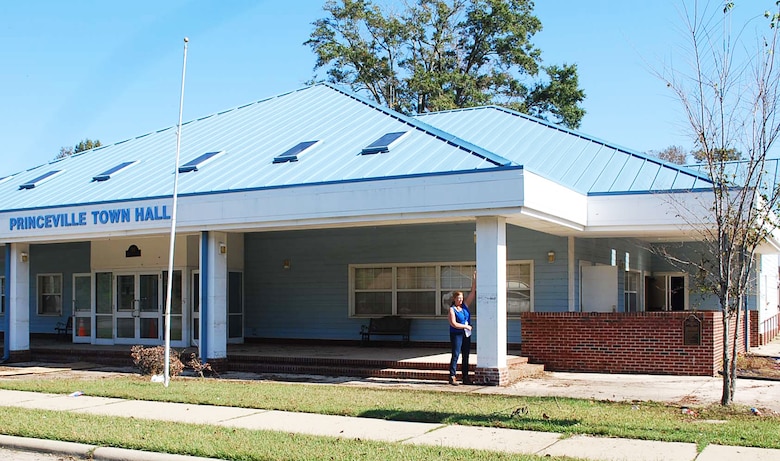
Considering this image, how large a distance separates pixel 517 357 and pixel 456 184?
4.36 meters

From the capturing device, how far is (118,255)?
2252 centimetres

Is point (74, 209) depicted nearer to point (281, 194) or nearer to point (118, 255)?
point (118, 255)

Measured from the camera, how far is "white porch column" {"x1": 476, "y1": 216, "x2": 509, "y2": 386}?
572 inches

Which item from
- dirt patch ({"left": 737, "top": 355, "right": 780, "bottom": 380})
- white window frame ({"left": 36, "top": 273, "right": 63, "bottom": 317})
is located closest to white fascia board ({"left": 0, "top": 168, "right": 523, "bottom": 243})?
dirt patch ({"left": 737, "top": 355, "right": 780, "bottom": 380})

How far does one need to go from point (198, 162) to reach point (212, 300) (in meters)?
3.71

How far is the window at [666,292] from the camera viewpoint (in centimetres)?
2692

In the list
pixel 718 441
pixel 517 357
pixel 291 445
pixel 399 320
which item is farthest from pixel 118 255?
pixel 718 441

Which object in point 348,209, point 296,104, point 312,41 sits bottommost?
point 348,209

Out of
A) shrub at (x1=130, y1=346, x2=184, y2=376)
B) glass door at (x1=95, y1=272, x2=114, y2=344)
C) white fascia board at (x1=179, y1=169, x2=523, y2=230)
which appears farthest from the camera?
glass door at (x1=95, y1=272, x2=114, y2=344)

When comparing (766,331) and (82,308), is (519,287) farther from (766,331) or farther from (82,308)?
(82,308)

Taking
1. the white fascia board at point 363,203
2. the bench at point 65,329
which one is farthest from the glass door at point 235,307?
the bench at point 65,329

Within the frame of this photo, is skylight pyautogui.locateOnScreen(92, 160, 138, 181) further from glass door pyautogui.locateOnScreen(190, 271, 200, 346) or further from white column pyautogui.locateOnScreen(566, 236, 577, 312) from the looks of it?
white column pyautogui.locateOnScreen(566, 236, 577, 312)

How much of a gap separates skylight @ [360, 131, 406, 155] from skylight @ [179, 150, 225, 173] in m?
4.19

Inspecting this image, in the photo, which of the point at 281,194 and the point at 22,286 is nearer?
the point at 281,194
